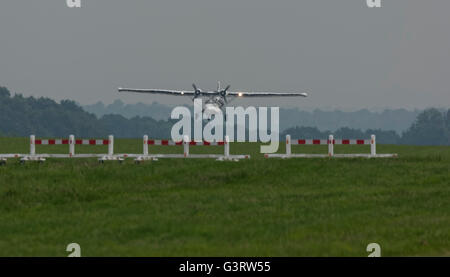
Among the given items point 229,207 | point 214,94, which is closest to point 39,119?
point 214,94

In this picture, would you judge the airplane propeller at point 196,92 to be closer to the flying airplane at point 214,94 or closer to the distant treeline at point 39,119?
the flying airplane at point 214,94

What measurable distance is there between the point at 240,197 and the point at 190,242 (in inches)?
229

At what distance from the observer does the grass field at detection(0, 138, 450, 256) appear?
14531 millimetres

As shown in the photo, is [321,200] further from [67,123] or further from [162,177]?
[67,123]

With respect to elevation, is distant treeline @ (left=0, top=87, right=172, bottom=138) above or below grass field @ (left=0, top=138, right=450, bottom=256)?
above

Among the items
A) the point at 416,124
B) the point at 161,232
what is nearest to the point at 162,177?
the point at 161,232

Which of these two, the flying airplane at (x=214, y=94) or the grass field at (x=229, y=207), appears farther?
the flying airplane at (x=214, y=94)

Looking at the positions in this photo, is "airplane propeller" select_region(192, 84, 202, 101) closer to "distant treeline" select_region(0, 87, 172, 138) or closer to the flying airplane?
the flying airplane

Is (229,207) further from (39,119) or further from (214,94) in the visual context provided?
(39,119)

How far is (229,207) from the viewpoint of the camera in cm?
1873

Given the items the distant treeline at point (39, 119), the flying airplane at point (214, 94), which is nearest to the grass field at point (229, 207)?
the flying airplane at point (214, 94)

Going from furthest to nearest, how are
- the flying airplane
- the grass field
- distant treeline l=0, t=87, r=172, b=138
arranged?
distant treeline l=0, t=87, r=172, b=138 < the flying airplane < the grass field

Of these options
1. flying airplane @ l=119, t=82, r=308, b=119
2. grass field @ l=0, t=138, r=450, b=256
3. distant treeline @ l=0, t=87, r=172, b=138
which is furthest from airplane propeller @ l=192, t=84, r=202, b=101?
distant treeline @ l=0, t=87, r=172, b=138

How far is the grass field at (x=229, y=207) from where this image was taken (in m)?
14.5
